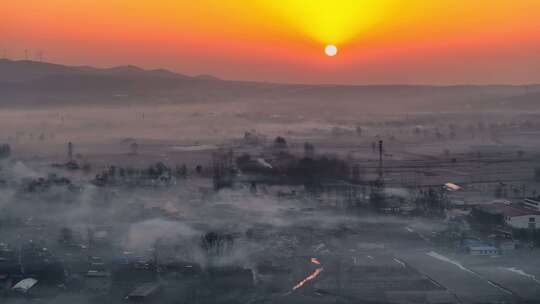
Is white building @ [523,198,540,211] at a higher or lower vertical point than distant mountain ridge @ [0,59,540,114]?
lower

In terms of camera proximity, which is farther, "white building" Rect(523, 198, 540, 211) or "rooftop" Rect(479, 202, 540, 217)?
"white building" Rect(523, 198, 540, 211)

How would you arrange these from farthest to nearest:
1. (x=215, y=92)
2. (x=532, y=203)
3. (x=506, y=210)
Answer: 1. (x=215, y=92)
2. (x=532, y=203)
3. (x=506, y=210)

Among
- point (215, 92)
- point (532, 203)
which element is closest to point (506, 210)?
point (532, 203)

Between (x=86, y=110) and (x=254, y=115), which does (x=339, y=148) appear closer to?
(x=254, y=115)

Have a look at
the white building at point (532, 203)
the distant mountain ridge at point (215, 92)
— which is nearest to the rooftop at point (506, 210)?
the white building at point (532, 203)

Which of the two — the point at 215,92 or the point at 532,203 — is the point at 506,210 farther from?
the point at 215,92

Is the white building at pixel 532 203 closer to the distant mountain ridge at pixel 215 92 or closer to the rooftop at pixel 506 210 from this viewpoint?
the rooftop at pixel 506 210

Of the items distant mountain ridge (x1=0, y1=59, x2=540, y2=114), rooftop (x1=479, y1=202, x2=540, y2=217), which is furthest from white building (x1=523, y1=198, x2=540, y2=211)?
distant mountain ridge (x1=0, y1=59, x2=540, y2=114)

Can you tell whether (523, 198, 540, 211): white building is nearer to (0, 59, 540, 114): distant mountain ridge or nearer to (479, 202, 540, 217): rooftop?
(479, 202, 540, 217): rooftop

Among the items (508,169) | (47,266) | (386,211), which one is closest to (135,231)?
(47,266)
